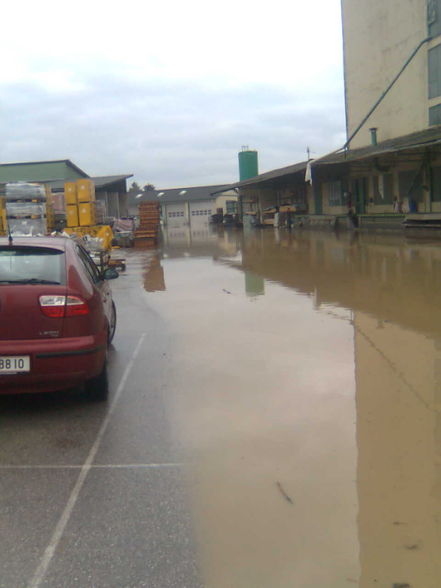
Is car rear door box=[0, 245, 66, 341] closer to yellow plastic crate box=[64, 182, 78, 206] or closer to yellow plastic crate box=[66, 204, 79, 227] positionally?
yellow plastic crate box=[66, 204, 79, 227]

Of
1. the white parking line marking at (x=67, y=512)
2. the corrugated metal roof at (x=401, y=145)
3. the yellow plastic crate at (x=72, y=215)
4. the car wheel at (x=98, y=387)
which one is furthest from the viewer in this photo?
the yellow plastic crate at (x=72, y=215)

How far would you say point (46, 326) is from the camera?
4.80m

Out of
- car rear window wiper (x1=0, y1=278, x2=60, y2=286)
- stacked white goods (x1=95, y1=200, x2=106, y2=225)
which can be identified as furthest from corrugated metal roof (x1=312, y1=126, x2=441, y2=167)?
car rear window wiper (x1=0, y1=278, x2=60, y2=286)

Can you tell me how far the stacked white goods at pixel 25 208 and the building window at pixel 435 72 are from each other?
16752mm

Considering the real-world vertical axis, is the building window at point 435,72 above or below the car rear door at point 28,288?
above

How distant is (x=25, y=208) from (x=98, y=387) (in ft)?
65.0

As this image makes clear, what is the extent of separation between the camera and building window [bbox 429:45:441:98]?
81.5ft

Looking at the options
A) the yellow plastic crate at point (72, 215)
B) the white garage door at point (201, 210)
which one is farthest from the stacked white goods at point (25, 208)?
the white garage door at point (201, 210)

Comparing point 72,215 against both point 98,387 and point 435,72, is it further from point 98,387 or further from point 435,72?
point 98,387

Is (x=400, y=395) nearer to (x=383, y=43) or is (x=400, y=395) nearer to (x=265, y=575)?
(x=265, y=575)

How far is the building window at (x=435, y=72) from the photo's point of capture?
977 inches

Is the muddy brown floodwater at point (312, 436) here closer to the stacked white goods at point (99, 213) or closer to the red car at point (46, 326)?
the red car at point (46, 326)

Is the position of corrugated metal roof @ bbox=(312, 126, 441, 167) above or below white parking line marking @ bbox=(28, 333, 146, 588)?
above

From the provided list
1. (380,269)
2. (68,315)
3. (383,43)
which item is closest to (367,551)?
(68,315)
